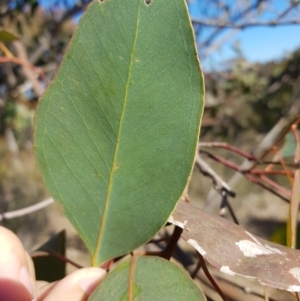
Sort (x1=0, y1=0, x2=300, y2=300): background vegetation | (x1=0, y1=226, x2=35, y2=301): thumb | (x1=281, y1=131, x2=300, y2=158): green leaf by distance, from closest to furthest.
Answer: (x1=0, y1=226, x2=35, y2=301): thumb → (x1=281, y1=131, x2=300, y2=158): green leaf → (x1=0, y1=0, x2=300, y2=300): background vegetation

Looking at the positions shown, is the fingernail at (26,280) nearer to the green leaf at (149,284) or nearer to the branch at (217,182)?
the green leaf at (149,284)

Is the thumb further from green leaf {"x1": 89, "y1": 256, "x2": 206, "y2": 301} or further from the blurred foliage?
the blurred foliage

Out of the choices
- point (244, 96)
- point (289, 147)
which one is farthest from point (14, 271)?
point (244, 96)

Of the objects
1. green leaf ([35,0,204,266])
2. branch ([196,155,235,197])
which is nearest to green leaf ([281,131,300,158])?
branch ([196,155,235,197])

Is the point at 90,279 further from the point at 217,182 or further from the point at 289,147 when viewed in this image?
the point at 289,147

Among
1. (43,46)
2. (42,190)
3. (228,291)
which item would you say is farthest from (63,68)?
(42,190)

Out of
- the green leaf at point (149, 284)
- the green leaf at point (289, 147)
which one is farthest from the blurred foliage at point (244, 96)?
the green leaf at point (149, 284)

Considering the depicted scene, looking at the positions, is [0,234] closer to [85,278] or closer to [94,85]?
[85,278]

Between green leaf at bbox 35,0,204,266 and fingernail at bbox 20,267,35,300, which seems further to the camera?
fingernail at bbox 20,267,35,300
